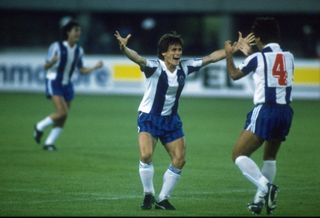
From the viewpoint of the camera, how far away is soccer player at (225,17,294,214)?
11695mm

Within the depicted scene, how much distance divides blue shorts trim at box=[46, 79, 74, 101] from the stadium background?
1104mm

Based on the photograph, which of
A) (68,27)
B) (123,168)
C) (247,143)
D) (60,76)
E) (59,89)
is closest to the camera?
(247,143)

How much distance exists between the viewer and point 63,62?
20.2 metres

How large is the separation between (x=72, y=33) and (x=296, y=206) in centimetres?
862

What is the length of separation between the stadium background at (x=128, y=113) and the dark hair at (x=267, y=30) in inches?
83.2

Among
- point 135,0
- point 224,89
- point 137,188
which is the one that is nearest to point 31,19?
point 135,0

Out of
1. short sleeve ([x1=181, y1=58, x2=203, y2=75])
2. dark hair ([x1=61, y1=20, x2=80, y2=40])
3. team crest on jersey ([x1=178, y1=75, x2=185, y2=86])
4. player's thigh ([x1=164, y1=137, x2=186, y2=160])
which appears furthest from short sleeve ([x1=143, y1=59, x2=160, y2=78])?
dark hair ([x1=61, y1=20, x2=80, y2=40])

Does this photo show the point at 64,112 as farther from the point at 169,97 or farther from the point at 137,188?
the point at 169,97

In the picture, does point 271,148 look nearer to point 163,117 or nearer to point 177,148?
point 177,148

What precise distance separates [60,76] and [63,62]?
29 cm

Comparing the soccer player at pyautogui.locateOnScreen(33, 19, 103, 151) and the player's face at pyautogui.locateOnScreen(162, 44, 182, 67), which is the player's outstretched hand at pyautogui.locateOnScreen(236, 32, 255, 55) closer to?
the player's face at pyautogui.locateOnScreen(162, 44, 182, 67)

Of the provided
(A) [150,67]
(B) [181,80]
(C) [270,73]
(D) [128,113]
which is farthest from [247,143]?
(D) [128,113]

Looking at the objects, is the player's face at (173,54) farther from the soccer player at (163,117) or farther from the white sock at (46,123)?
the white sock at (46,123)

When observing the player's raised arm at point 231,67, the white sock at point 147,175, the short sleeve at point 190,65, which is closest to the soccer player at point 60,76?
the short sleeve at point 190,65
